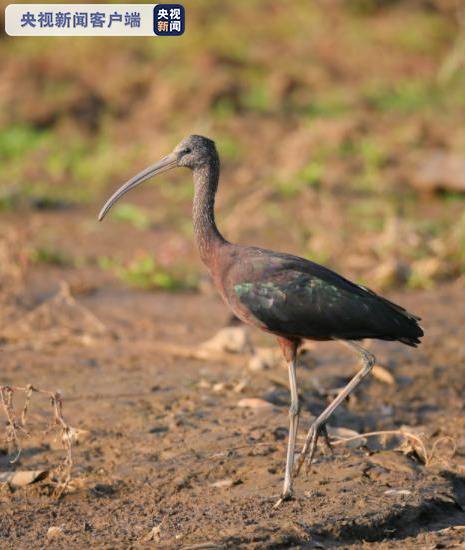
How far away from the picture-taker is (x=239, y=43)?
1836 cm

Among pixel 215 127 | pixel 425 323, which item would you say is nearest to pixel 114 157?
pixel 215 127

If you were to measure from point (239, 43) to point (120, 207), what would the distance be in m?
6.39

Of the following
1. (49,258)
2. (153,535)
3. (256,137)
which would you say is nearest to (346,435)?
(153,535)

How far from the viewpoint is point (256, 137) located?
15.3m

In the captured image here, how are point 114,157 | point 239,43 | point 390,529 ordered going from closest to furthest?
point 390,529, point 114,157, point 239,43

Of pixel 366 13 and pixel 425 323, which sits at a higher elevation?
pixel 366 13

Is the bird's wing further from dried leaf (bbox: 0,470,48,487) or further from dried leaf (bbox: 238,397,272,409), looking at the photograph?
dried leaf (bbox: 0,470,48,487)

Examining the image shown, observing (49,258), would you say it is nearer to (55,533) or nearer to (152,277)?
(152,277)

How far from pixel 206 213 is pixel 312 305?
0.87m

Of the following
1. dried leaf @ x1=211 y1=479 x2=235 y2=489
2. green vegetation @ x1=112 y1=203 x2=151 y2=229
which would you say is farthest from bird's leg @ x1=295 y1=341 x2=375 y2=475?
green vegetation @ x1=112 y1=203 x2=151 y2=229

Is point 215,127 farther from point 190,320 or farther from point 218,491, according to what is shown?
point 218,491

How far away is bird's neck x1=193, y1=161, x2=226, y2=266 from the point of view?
611 cm

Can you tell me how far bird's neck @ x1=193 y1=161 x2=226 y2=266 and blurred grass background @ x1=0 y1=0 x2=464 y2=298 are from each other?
11.3 ft

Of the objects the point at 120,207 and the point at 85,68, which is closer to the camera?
the point at 120,207
